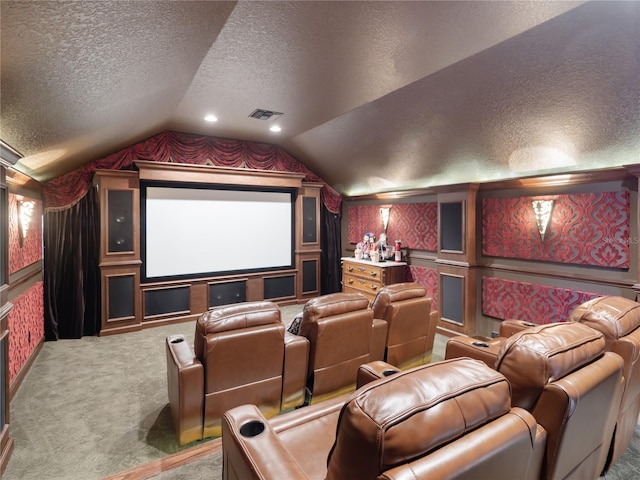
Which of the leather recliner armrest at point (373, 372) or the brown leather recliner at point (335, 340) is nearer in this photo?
the leather recliner armrest at point (373, 372)

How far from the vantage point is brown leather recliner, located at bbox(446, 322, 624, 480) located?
104 centimetres

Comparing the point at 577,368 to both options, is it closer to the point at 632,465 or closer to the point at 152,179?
the point at 632,465

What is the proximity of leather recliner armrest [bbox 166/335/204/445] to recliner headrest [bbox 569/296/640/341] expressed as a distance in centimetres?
207

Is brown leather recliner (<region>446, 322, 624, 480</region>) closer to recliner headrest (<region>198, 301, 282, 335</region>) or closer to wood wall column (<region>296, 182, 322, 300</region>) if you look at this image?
recliner headrest (<region>198, 301, 282, 335</region>)

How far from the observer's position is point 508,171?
3.70 metres

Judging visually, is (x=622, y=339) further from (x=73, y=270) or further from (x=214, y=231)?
(x=73, y=270)

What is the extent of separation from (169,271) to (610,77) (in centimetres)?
514

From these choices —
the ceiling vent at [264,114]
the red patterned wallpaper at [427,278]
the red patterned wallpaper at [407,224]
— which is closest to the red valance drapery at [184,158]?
the red patterned wallpaper at [407,224]

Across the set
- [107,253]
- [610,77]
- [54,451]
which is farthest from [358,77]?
[107,253]

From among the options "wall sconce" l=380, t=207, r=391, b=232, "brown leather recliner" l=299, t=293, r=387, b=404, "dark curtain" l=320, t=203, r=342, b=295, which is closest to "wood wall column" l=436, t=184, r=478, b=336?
"wall sconce" l=380, t=207, r=391, b=232

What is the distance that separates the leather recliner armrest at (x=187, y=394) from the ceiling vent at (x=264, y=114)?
285 cm

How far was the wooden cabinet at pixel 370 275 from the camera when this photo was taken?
4992mm

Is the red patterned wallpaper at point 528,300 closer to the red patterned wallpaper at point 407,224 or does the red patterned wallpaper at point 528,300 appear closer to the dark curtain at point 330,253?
the red patterned wallpaper at point 407,224

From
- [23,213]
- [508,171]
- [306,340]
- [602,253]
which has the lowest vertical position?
[306,340]
